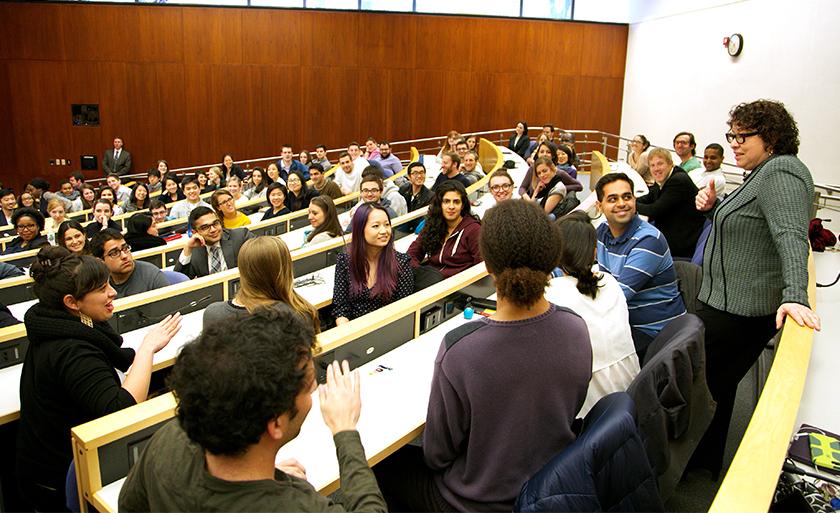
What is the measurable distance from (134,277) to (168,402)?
2.33m

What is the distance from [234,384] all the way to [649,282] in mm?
2184

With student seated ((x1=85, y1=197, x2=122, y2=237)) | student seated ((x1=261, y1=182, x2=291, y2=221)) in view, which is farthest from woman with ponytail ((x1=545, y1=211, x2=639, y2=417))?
student seated ((x1=85, y1=197, x2=122, y2=237))

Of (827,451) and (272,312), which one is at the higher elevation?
(272,312)

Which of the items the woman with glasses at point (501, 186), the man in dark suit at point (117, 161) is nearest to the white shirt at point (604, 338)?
the woman with glasses at point (501, 186)

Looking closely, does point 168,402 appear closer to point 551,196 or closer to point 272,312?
point 272,312

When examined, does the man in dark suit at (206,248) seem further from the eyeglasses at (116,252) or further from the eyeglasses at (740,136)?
the eyeglasses at (740,136)

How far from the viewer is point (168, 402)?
6.64 ft

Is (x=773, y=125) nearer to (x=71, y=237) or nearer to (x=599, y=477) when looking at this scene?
(x=599, y=477)

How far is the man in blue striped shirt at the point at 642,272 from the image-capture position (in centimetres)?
284

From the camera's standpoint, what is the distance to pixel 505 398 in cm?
172

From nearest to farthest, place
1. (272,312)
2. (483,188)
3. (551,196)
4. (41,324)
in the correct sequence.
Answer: (272,312)
(41,324)
(551,196)
(483,188)

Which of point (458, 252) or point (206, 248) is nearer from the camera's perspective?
point (458, 252)

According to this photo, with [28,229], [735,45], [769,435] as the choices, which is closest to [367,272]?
[769,435]

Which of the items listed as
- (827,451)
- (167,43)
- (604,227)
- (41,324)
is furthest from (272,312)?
(167,43)
